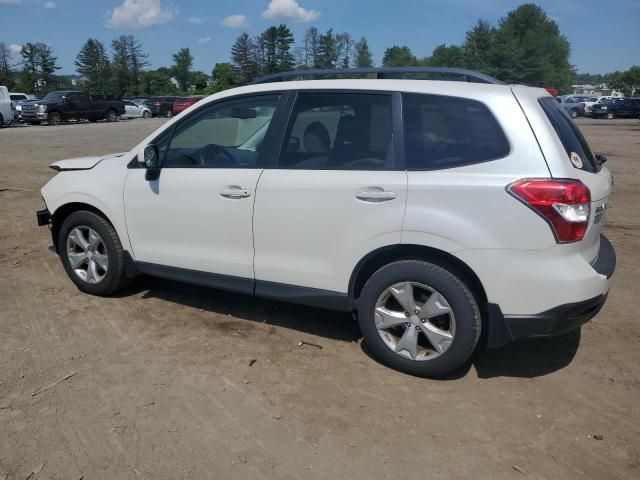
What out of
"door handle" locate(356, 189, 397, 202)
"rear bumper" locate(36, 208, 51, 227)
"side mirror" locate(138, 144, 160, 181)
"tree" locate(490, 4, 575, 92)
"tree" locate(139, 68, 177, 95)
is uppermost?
"tree" locate(490, 4, 575, 92)

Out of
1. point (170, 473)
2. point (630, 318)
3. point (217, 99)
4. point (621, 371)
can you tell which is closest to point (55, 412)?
point (170, 473)

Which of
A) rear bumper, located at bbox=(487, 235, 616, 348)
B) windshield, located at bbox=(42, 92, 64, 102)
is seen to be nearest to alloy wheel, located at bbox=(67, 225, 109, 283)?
rear bumper, located at bbox=(487, 235, 616, 348)

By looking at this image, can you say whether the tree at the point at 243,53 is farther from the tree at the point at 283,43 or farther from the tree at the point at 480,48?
the tree at the point at 480,48

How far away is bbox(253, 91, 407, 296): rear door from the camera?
344cm

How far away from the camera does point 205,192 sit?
4.02 m

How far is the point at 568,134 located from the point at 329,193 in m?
1.58

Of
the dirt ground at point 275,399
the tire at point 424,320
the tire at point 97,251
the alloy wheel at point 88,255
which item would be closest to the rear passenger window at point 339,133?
the tire at point 424,320

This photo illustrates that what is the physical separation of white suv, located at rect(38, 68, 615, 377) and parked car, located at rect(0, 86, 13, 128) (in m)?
26.8

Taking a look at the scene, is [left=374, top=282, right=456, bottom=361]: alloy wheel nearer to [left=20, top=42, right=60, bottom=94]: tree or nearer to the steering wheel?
the steering wheel

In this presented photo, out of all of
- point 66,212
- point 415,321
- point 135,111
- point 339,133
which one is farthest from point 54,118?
point 415,321

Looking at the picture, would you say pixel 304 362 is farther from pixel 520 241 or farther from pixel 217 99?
pixel 217 99

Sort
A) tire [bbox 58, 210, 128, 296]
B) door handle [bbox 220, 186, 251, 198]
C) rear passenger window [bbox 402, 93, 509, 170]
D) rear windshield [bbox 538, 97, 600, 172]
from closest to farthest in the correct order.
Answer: rear passenger window [bbox 402, 93, 509, 170] → rear windshield [bbox 538, 97, 600, 172] → door handle [bbox 220, 186, 251, 198] → tire [bbox 58, 210, 128, 296]

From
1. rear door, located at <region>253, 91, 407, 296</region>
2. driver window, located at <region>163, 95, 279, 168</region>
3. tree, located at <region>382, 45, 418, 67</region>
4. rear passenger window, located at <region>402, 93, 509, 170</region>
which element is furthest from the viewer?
tree, located at <region>382, 45, 418, 67</region>

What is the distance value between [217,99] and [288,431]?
2.49 metres
